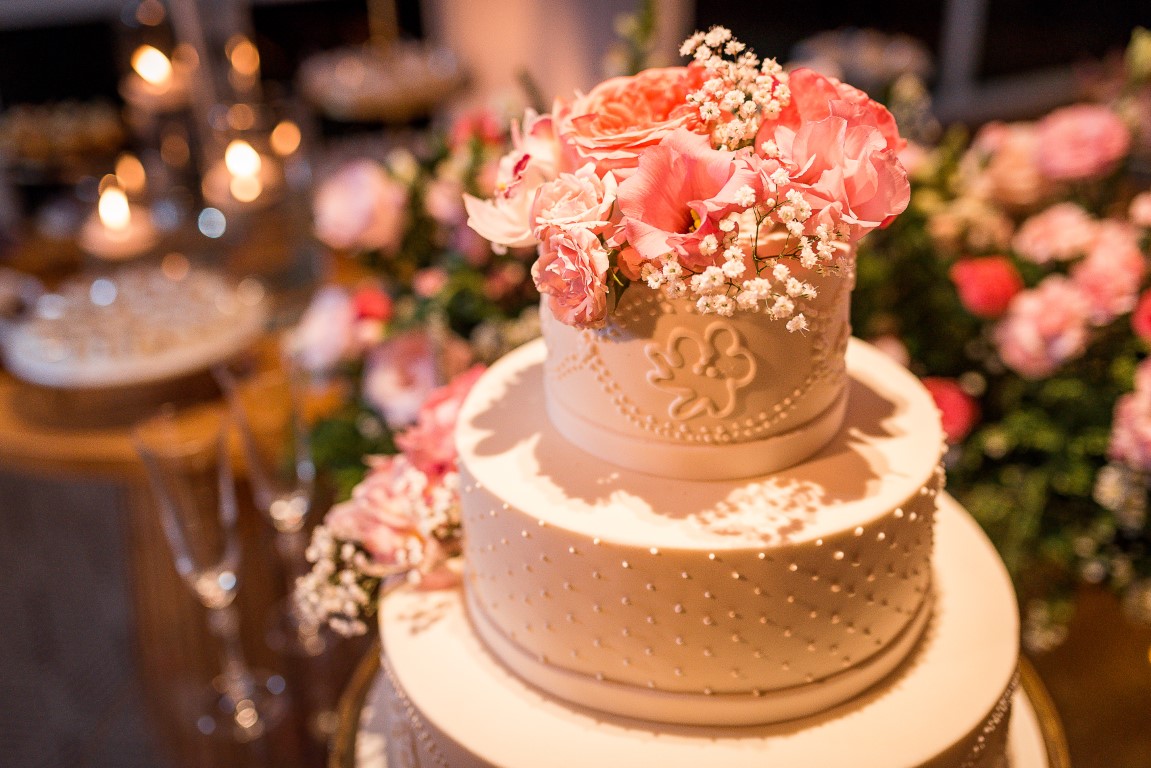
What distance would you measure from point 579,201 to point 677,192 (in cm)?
10

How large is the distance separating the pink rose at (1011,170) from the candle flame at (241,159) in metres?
2.37

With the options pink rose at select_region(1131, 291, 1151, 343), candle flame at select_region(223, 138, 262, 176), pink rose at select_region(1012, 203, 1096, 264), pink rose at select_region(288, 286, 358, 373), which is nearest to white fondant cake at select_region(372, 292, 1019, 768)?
pink rose at select_region(1131, 291, 1151, 343)

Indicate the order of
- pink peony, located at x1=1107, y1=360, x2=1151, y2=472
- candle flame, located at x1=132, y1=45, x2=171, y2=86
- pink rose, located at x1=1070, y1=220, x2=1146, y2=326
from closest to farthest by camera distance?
pink peony, located at x1=1107, y1=360, x2=1151, y2=472
pink rose, located at x1=1070, y1=220, x2=1146, y2=326
candle flame, located at x1=132, y1=45, x2=171, y2=86

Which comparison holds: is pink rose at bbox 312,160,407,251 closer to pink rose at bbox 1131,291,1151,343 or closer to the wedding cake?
the wedding cake

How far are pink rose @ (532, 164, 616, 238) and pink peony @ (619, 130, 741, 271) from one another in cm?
3

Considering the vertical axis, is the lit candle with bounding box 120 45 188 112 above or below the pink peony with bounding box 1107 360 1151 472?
above

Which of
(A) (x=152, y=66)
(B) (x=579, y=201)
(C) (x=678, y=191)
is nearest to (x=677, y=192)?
(C) (x=678, y=191)

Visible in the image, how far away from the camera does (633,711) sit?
1146 millimetres

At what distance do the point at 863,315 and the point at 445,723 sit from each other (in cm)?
119

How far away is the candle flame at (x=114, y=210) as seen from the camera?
3.26m

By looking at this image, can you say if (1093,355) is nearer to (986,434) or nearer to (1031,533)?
(986,434)

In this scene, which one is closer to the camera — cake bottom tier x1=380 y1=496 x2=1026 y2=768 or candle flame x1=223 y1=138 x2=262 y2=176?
cake bottom tier x1=380 y1=496 x2=1026 y2=768

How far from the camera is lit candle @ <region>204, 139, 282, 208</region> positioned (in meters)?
3.25

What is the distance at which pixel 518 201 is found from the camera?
108 centimetres
